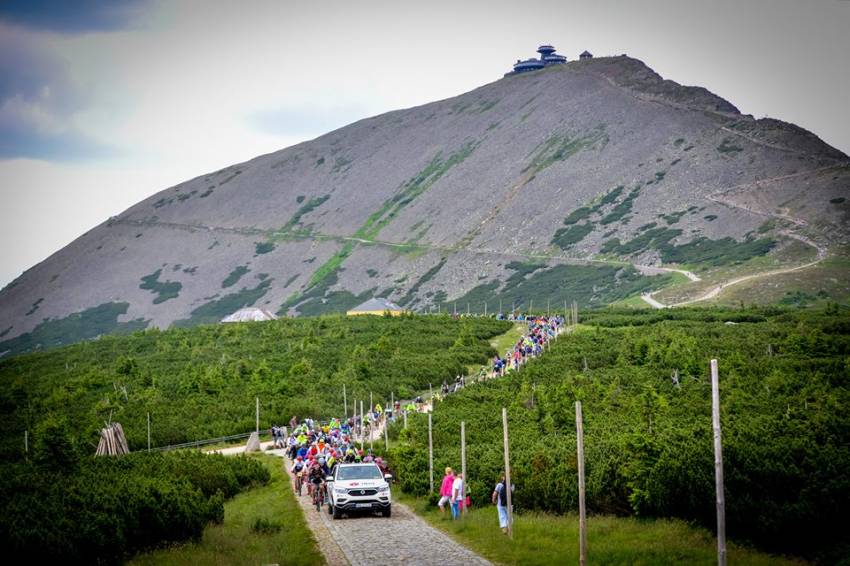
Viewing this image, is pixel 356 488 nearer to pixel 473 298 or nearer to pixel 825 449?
pixel 825 449

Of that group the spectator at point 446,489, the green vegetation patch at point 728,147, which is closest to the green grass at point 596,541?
the spectator at point 446,489

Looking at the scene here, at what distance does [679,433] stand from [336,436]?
16899mm

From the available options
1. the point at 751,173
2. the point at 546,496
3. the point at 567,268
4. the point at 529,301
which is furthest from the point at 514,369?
the point at 751,173

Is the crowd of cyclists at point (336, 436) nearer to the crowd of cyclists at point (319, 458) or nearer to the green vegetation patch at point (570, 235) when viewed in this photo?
the crowd of cyclists at point (319, 458)

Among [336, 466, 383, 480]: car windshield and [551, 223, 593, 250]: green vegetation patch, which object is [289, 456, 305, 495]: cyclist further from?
[551, 223, 593, 250]: green vegetation patch

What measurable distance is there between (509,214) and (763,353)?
453 feet

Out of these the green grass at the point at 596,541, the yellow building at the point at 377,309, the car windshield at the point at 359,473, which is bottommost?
the green grass at the point at 596,541

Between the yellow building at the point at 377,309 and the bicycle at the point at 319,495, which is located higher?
the yellow building at the point at 377,309

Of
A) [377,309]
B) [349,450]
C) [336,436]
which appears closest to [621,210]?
[377,309]

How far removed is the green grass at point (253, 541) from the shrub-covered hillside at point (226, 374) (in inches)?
432

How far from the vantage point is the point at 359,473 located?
2853cm

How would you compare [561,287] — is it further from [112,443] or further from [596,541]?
[596,541]

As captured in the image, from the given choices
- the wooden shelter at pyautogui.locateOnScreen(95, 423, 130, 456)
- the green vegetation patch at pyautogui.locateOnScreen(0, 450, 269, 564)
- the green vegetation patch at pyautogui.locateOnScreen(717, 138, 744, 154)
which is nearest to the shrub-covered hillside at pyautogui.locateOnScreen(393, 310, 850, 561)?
the green vegetation patch at pyautogui.locateOnScreen(0, 450, 269, 564)

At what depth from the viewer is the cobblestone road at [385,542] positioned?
20844 millimetres
